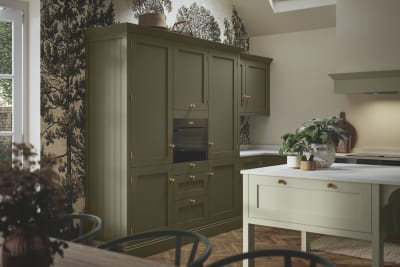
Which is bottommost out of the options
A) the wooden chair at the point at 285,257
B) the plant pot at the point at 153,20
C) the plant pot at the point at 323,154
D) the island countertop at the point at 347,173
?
the wooden chair at the point at 285,257

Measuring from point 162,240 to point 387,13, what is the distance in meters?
3.52

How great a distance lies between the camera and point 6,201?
1444 mm

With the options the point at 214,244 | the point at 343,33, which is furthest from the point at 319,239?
the point at 343,33

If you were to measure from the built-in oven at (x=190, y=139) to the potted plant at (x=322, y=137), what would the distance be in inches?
57.4

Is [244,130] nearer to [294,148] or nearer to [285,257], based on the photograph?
[294,148]

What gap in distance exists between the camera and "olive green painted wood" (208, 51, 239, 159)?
17.9ft

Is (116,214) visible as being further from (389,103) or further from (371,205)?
(389,103)

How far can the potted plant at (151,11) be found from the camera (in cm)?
475

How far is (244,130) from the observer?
7.04m

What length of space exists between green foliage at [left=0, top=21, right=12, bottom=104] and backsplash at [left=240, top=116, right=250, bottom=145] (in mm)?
3455

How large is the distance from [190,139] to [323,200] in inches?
74.8

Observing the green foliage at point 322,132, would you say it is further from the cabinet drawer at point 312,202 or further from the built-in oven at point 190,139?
the built-in oven at point 190,139

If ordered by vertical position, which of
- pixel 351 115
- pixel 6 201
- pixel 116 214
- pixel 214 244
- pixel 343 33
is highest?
pixel 343 33

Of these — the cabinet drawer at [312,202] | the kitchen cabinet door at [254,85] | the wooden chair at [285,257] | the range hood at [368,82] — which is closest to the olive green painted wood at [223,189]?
the kitchen cabinet door at [254,85]
